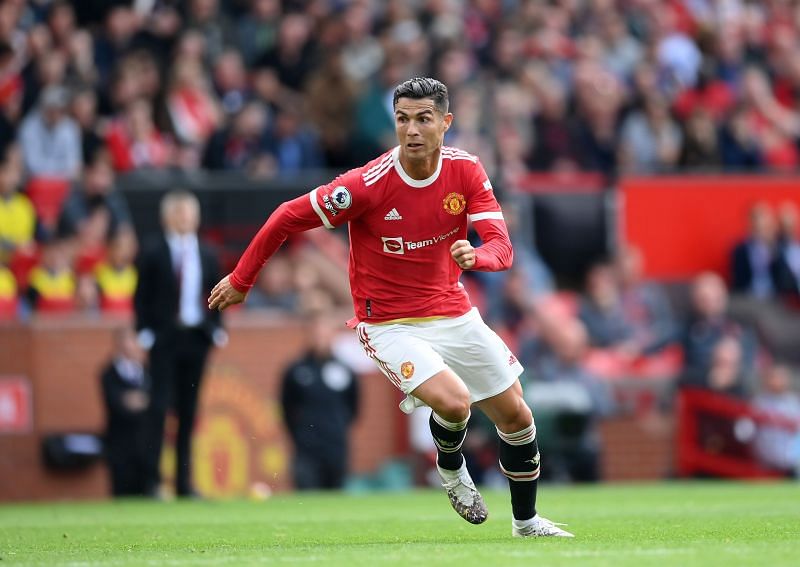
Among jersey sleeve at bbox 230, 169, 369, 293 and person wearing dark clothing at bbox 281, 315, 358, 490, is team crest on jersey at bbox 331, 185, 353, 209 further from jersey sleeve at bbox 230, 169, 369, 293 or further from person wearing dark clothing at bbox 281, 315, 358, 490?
person wearing dark clothing at bbox 281, 315, 358, 490

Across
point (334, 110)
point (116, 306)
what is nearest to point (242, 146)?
point (334, 110)

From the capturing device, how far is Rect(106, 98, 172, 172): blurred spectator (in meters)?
17.2

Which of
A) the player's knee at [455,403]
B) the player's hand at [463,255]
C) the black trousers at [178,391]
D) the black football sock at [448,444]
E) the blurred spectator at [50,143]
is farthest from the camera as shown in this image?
the blurred spectator at [50,143]

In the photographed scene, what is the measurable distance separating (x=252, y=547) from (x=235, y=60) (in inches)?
442

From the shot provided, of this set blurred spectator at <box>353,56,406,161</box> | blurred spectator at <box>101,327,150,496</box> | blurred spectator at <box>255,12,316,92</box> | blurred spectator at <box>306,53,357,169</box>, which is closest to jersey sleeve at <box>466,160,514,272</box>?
blurred spectator at <box>101,327,150,496</box>

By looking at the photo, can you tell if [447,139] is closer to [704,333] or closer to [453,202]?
[704,333]

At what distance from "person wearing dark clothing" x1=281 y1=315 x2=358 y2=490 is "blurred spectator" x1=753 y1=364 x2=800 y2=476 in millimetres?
4629

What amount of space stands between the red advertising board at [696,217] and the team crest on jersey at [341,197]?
11.8m

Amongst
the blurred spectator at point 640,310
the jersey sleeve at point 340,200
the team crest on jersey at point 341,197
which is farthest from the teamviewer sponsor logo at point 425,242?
the blurred spectator at point 640,310

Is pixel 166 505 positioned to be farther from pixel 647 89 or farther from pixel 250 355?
pixel 647 89

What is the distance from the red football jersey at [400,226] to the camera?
28.2ft

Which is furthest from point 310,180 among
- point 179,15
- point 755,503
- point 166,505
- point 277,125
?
point 755,503

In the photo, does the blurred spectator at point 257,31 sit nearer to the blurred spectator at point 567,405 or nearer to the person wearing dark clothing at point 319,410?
the person wearing dark clothing at point 319,410

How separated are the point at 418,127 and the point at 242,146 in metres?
9.72
